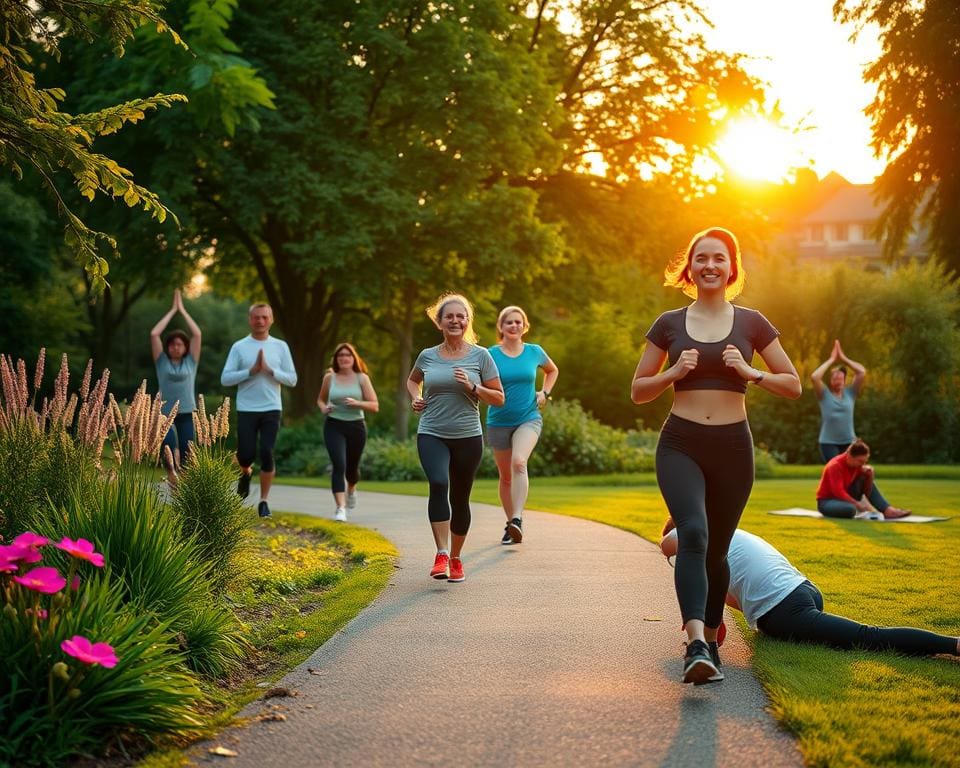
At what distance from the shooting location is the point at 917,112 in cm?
3344

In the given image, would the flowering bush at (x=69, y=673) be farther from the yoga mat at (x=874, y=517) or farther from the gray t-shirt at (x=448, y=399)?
the yoga mat at (x=874, y=517)

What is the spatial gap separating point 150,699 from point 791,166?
30172 mm

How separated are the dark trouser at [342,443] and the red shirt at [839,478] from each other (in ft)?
18.7

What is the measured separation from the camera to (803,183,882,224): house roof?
309ft

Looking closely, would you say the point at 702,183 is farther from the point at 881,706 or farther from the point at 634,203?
the point at 881,706

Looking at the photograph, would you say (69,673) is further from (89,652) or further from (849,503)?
(849,503)

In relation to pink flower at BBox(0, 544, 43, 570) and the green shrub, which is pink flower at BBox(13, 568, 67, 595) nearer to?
pink flower at BBox(0, 544, 43, 570)

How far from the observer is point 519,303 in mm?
34188

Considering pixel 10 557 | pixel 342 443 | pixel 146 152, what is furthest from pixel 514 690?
pixel 146 152

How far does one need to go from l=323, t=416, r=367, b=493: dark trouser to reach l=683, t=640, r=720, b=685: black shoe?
8.15m

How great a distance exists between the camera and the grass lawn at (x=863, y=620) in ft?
14.6

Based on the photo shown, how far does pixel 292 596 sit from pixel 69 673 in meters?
3.77

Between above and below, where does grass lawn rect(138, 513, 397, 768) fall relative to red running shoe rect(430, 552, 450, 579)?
below

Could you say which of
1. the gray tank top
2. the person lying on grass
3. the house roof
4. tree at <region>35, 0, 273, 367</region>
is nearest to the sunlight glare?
tree at <region>35, 0, 273, 367</region>
